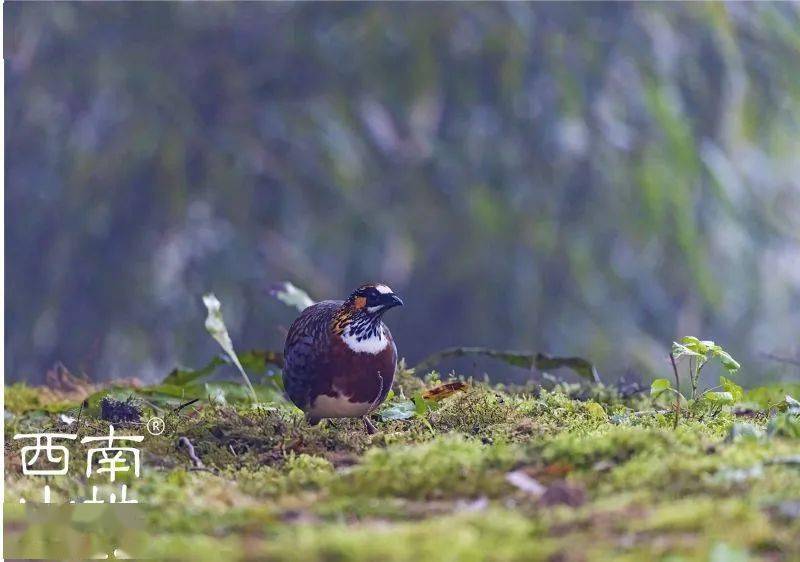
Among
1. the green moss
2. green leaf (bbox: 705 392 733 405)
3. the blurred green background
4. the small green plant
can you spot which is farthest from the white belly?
the blurred green background

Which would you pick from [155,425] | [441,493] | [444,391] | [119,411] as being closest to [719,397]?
[444,391]

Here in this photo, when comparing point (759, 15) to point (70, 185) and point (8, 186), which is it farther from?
point (8, 186)

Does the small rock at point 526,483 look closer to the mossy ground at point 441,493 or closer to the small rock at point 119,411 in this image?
the mossy ground at point 441,493

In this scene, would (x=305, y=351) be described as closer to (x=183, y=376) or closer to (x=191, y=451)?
(x=191, y=451)

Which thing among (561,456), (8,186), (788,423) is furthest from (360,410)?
(8,186)

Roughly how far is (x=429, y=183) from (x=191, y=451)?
466cm

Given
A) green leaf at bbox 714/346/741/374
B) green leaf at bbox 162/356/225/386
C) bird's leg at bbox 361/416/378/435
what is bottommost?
bird's leg at bbox 361/416/378/435

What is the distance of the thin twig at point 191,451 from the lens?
3.03 m

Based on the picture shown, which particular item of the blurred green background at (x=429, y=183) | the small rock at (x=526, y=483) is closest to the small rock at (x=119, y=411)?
the small rock at (x=526, y=483)

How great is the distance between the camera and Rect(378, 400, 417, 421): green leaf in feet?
11.7

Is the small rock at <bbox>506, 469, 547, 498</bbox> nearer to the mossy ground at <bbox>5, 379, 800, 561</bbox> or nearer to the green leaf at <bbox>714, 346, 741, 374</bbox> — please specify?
the mossy ground at <bbox>5, 379, 800, 561</bbox>

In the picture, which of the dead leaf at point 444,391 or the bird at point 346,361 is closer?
the bird at point 346,361

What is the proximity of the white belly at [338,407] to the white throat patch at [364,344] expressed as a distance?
16cm

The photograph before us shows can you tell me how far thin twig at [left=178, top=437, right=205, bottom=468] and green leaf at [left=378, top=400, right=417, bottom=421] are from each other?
689mm
